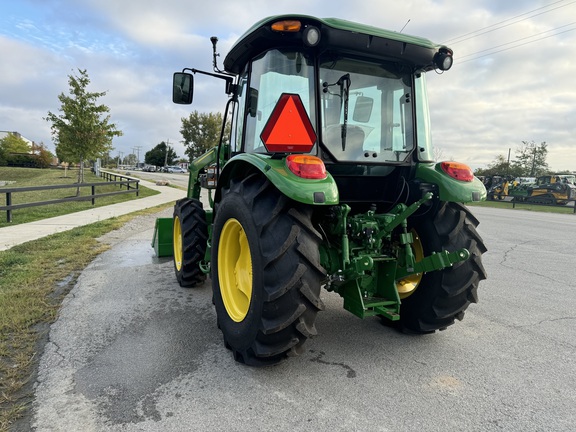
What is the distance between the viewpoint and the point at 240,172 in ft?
11.4

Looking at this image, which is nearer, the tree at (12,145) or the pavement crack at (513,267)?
the pavement crack at (513,267)

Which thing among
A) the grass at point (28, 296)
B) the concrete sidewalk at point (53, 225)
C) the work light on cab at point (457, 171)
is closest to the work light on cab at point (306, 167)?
the work light on cab at point (457, 171)

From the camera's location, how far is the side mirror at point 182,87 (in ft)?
14.6

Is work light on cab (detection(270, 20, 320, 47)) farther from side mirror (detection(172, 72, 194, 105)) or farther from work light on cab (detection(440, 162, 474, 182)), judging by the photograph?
side mirror (detection(172, 72, 194, 105))

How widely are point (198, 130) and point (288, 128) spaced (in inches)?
2125

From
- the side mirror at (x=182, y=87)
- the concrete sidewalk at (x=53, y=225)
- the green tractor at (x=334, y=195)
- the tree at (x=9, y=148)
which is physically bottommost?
the concrete sidewalk at (x=53, y=225)

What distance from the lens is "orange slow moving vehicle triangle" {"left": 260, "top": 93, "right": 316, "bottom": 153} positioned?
2.80m

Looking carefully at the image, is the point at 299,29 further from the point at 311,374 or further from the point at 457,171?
the point at 311,374

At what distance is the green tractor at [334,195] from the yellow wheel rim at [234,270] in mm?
13

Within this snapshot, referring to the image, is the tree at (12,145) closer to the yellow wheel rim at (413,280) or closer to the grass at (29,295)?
the grass at (29,295)

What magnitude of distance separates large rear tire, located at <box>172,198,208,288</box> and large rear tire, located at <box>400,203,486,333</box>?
259 cm

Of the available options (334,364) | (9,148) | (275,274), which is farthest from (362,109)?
(9,148)

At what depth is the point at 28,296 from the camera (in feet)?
14.4

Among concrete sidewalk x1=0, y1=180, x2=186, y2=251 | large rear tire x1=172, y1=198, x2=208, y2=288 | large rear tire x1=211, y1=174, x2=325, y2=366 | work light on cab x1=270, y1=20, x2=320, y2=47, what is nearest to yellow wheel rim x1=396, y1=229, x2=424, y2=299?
large rear tire x1=211, y1=174, x2=325, y2=366
